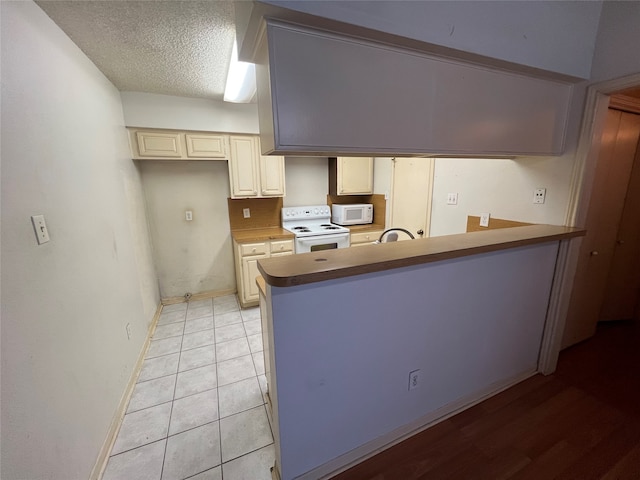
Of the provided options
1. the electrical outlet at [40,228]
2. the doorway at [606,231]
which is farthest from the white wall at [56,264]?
the doorway at [606,231]

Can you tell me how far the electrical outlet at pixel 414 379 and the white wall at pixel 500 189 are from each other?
1530 mm

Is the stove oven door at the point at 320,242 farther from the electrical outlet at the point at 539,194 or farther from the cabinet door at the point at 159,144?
the electrical outlet at the point at 539,194

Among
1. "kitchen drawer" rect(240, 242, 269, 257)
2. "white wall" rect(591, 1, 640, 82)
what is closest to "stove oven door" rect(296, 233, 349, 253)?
"kitchen drawer" rect(240, 242, 269, 257)

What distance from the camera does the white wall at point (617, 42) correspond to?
61.3 inches

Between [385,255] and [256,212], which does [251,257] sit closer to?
[256,212]

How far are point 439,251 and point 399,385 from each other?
2.63 ft

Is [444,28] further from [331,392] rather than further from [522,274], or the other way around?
[331,392]

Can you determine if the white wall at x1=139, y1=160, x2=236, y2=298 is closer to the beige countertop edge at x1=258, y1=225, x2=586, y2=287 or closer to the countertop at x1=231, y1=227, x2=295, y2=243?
the countertop at x1=231, y1=227, x2=295, y2=243

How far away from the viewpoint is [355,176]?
3.82 metres

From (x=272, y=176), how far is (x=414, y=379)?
8.89ft

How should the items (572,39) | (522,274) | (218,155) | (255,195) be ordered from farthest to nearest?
(255,195) → (218,155) → (522,274) → (572,39)

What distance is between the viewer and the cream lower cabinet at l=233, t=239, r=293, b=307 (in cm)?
315

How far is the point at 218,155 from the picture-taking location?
3.08 m

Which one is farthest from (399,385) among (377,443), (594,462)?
(594,462)
